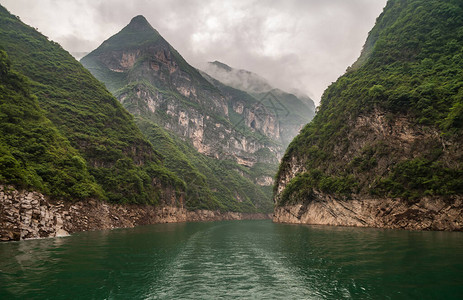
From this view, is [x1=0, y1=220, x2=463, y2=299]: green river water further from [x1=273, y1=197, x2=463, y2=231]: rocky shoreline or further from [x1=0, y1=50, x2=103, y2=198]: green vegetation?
[x1=273, y1=197, x2=463, y2=231]: rocky shoreline

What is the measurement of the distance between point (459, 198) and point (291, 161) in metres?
54.1

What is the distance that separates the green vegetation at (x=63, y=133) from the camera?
39.9 metres

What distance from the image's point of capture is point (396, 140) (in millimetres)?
51531

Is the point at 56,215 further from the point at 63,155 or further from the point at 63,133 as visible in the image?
the point at 63,133

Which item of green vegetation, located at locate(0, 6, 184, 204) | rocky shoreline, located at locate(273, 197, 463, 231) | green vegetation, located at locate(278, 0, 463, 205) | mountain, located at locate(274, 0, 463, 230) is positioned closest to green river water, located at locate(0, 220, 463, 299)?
green vegetation, located at locate(0, 6, 184, 204)

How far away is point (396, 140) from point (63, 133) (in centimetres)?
6828

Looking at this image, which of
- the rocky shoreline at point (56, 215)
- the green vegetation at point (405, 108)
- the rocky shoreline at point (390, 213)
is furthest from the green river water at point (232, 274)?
the green vegetation at point (405, 108)

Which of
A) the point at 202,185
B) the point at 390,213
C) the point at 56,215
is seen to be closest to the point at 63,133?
the point at 56,215

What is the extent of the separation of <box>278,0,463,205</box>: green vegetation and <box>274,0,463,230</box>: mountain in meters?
0.16

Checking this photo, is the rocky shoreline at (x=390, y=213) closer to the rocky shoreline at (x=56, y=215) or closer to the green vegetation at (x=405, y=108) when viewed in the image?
the green vegetation at (x=405, y=108)

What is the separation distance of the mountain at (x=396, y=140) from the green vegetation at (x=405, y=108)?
0.52 feet

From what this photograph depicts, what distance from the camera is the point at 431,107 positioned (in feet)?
155

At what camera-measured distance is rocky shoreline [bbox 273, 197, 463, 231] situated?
3819 cm

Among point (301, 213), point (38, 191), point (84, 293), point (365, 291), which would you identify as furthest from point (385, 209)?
point (38, 191)
